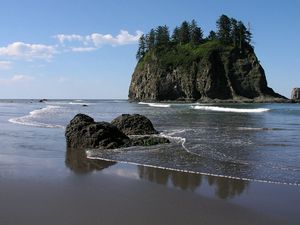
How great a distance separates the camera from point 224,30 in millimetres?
124188

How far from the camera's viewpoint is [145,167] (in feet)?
37.5

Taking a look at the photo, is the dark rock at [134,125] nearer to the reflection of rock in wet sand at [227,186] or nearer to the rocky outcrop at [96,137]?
the rocky outcrop at [96,137]

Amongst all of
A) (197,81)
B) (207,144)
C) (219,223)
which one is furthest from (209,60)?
(219,223)

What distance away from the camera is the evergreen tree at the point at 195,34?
5320 inches

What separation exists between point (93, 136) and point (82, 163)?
3.59m

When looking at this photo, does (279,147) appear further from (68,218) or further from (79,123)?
(68,218)

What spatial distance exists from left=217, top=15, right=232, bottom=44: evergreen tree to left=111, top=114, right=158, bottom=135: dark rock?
106915mm

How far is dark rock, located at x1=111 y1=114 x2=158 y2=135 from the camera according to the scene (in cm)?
1986

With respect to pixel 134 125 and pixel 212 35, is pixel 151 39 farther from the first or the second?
pixel 134 125

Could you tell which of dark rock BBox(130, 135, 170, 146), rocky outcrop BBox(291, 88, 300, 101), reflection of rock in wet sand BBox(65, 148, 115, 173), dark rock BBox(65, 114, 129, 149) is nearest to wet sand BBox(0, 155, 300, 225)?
reflection of rock in wet sand BBox(65, 148, 115, 173)

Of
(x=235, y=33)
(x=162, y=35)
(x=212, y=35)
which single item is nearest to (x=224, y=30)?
(x=235, y=33)

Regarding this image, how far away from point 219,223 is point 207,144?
9711mm

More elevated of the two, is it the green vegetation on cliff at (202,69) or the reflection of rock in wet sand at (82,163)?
the green vegetation on cliff at (202,69)

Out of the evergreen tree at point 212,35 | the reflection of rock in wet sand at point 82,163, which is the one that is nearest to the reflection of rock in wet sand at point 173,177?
the reflection of rock in wet sand at point 82,163
